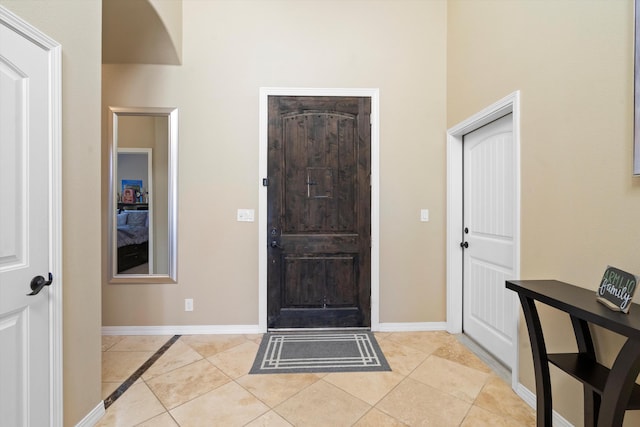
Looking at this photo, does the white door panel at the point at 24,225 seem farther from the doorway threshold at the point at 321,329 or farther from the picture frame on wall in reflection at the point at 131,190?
the doorway threshold at the point at 321,329

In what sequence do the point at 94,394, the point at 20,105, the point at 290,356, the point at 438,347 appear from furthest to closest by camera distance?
1. the point at 438,347
2. the point at 290,356
3. the point at 94,394
4. the point at 20,105

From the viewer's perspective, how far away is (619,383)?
95 centimetres

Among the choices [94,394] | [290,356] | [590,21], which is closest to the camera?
[590,21]

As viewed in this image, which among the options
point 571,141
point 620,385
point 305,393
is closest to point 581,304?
point 620,385

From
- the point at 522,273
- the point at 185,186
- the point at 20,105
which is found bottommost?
the point at 522,273

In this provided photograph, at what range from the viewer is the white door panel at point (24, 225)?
3.67ft

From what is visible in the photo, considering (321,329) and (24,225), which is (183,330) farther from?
(24,225)

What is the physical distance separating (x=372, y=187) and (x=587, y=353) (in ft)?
6.06

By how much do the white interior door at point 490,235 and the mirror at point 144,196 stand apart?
283cm

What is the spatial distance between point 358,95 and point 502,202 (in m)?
1.62

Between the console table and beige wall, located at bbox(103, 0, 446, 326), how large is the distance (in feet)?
4.37

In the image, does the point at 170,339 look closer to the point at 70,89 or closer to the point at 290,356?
the point at 290,356

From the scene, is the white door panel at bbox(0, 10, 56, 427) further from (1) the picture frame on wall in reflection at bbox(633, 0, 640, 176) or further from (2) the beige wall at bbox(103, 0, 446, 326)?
(1) the picture frame on wall in reflection at bbox(633, 0, 640, 176)

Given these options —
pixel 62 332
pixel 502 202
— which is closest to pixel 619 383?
pixel 502 202
